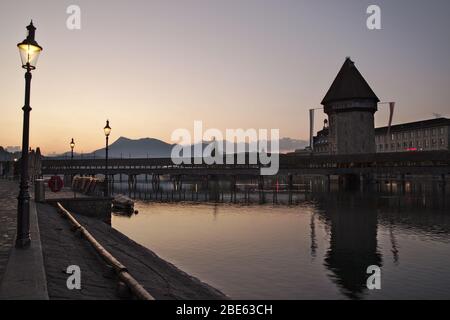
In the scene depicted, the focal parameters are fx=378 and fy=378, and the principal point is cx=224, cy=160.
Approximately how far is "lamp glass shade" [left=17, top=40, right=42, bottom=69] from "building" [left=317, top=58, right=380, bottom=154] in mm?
81048

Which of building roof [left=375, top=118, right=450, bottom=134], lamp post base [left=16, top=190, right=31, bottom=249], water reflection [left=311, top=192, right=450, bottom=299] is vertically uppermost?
building roof [left=375, top=118, right=450, bottom=134]

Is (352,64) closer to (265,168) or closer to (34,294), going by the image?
(265,168)

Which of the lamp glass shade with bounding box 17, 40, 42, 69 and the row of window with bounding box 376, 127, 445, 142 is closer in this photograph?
the lamp glass shade with bounding box 17, 40, 42, 69

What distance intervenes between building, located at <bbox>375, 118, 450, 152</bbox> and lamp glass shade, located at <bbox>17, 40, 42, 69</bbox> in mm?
92077

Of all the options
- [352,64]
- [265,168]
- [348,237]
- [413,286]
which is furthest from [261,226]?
[352,64]

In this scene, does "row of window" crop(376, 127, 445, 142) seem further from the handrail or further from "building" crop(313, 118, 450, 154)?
the handrail

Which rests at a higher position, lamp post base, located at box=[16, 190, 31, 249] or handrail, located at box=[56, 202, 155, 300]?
lamp post base, located at box=[16, 190, 31, 249]

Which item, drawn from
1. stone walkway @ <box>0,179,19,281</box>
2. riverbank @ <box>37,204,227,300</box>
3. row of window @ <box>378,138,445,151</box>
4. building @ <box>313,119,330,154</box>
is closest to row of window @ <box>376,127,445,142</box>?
row of window @ <box>378,138,445,151</box>

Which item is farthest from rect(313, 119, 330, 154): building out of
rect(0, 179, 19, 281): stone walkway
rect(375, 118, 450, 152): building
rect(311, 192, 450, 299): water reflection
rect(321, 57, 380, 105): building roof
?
rect(0, 179, 19, 281): stone walkway

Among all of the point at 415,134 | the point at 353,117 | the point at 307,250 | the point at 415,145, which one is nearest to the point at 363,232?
the point at 307,250

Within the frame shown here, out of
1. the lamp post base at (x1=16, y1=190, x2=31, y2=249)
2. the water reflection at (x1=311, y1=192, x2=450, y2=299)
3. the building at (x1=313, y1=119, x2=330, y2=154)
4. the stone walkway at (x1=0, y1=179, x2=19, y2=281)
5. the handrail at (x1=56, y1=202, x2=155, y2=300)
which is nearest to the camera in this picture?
the handrail at (x1=56, y1=202, x2=155, y2=300)

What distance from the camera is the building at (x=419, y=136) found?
101 metres

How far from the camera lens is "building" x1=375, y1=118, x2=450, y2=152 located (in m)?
101

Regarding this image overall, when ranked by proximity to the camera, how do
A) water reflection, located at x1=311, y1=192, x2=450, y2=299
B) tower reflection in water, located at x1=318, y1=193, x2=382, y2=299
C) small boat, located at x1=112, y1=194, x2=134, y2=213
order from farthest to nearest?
small boat, located at x1=112, y1=194, x2=134, y2=213 → water reflection, located at x1=311, y1=192, x2=450, y2=299 → tower reflection in water, located at x1=318, y1=193, x2=382, y2=299
